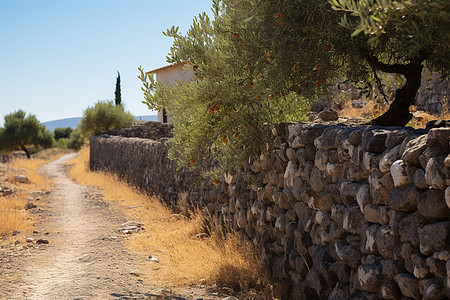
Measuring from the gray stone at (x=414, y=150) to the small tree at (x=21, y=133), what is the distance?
37896mm

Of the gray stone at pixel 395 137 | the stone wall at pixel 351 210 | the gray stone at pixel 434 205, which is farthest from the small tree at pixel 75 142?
the gray stone at pixel 434 205

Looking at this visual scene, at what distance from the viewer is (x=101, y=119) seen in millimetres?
27031

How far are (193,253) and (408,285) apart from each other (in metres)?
4.11

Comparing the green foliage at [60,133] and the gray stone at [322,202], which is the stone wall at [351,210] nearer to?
the gray stone at [322,202]

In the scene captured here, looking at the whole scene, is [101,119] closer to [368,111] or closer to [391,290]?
[368,111]

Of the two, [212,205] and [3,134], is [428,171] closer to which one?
[212,205]

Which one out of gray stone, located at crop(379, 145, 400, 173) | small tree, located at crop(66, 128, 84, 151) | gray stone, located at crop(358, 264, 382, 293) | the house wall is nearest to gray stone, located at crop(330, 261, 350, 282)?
gray stone, located at crop(358, 264, 382, 293)

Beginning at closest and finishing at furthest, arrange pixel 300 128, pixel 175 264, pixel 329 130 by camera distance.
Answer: pixel 329 130
pixel 300 128
pixel 175 264

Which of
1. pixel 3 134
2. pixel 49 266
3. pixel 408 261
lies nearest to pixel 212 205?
pixel 49 266

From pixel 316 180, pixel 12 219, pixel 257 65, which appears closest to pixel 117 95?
pixel 12 219

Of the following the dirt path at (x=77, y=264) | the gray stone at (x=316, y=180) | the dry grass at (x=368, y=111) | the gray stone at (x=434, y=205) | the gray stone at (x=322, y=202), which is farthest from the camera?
the dry grass at (x=368, y=111)

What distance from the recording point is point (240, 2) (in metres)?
5.08

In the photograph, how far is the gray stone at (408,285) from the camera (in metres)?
3.01

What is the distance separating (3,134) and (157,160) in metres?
28.8
